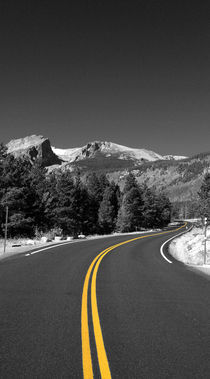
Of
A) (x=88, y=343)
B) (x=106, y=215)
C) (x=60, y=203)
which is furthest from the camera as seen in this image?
(x=106, y=215)

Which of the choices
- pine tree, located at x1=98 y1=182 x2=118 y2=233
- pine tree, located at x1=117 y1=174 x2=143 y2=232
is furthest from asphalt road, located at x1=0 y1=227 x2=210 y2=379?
pine tree, located at x1=98 y1=182 x2=118 y2=233

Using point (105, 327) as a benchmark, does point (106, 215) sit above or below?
A: above

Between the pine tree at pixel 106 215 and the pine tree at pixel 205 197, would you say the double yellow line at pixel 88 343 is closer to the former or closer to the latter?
the pine tree at pixel 205 197

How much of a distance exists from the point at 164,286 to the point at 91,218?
49713 mm

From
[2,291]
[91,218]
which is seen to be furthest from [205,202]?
[2,291]

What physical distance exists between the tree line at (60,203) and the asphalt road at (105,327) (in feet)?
75.1

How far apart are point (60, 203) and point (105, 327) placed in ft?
144

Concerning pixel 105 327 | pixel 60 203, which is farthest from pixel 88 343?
pixel 60 203

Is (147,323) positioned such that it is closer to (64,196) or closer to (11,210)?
(11,210)

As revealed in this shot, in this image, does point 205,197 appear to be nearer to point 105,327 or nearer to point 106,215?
point 106,215

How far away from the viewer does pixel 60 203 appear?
48719 millimetres

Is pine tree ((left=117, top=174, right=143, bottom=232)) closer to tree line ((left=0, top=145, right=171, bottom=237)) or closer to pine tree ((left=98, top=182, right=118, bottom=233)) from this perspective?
tree line ((left=0, top=145, right=171, bottom=237))

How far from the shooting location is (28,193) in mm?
35125

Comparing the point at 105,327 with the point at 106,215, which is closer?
the point at 105,327
